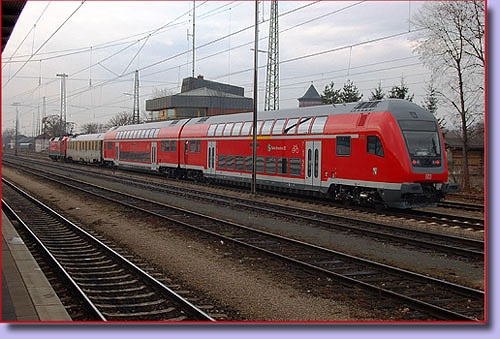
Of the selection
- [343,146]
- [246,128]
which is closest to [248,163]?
[246,128]

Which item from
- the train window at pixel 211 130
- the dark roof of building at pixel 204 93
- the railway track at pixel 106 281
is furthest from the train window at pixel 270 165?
the dark roof of building at pixel 204 93

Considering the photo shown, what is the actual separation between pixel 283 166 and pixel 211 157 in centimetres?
680

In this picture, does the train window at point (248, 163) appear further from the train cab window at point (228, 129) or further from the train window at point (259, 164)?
the train cab window at point (228, 129)

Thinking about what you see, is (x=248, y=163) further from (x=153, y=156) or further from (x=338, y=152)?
(x=153, y=156)

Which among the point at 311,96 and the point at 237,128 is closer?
the point at 237,128

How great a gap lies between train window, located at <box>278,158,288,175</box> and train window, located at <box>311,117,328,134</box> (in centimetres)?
235

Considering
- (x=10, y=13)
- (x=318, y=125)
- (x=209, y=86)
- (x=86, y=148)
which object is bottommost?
(x=86, y=148)

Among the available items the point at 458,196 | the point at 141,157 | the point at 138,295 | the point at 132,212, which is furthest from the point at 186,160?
the point at 138,295

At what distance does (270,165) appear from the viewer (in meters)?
22.0

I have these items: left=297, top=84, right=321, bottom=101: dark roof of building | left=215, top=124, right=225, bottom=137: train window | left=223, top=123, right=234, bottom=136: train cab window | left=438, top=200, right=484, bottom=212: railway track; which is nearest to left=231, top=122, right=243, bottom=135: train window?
left=223, top=123, right=234, bottom=136: train cab window

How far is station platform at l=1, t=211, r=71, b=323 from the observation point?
6.43 m

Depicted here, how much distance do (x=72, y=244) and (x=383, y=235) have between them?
762 centimetres

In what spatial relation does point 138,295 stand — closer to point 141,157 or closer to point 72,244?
point 72,244

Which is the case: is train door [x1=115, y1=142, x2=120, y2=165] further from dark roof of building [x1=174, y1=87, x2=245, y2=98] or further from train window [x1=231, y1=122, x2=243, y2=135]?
dark roof of building [x1=174, y1=87, x2=245, y2=98]
